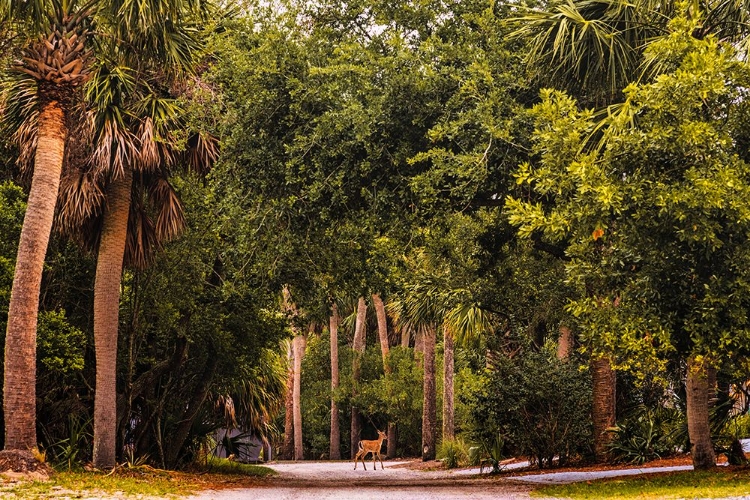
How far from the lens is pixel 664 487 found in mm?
11445

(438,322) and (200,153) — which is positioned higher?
(200,153)

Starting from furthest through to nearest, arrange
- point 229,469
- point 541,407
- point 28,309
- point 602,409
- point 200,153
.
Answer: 1. point 229,469
2. point 541,407
3. point 602,409
4. point 200,153
5. point 28,309

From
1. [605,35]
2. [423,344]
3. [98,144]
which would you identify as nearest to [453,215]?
[605,35]

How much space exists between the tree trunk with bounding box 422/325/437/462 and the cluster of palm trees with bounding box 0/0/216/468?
1545cm

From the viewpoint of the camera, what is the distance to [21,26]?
1357 centimetres

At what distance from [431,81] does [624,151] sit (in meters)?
3.37

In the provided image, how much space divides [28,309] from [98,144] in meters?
3.32

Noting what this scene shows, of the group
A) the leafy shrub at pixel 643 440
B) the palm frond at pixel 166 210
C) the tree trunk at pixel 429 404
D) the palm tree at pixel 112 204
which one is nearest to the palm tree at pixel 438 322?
the tree trunk at pixel 429 404

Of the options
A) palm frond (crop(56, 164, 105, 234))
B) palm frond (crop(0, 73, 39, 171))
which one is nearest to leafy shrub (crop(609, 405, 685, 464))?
palm frond (crop(56, 164, 105, 234))

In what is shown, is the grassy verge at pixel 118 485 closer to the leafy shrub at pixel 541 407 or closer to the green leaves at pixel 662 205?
the leafy shrub at pixel 541 407

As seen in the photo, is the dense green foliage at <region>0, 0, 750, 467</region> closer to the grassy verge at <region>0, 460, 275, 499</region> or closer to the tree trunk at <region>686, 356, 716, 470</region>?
the tree trunk at <region>686, 356, 716, 470</region>

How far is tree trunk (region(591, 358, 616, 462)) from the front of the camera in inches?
697

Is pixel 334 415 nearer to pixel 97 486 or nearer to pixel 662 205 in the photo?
pixel 97 486

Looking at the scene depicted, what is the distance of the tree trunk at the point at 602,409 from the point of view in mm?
17703
